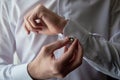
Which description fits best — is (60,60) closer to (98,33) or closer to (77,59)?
(77,59)

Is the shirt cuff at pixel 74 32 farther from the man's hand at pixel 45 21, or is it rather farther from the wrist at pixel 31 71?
the wrist at pixel 31 71

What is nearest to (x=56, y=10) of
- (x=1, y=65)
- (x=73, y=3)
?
(x=73, y=3)

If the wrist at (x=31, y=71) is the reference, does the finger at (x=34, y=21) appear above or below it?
above

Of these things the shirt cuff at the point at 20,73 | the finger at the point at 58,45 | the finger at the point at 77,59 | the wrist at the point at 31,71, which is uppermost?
the finger at the point at 58,45

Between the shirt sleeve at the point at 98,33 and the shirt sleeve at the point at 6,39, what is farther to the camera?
the shirt sleeve at the point at 6,39

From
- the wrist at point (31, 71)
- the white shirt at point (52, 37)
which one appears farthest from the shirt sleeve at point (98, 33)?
the wrist at point (31, 71)

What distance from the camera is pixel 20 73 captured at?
904 mm

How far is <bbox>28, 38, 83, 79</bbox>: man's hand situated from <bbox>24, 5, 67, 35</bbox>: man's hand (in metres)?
0.05

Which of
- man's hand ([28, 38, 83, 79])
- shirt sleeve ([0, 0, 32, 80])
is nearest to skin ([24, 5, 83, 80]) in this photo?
man's hand ([28, 38, 83, 79])

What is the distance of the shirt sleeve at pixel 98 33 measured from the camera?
839 millimetres

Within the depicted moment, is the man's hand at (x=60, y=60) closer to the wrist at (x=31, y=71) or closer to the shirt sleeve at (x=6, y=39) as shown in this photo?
the wrist at (x=31, y=71)

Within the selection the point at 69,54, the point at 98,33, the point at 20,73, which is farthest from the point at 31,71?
the point at 98,33

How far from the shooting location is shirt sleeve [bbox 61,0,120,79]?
839 millimetres

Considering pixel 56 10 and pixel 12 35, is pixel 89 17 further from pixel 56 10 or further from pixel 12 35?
pixel 12 35
